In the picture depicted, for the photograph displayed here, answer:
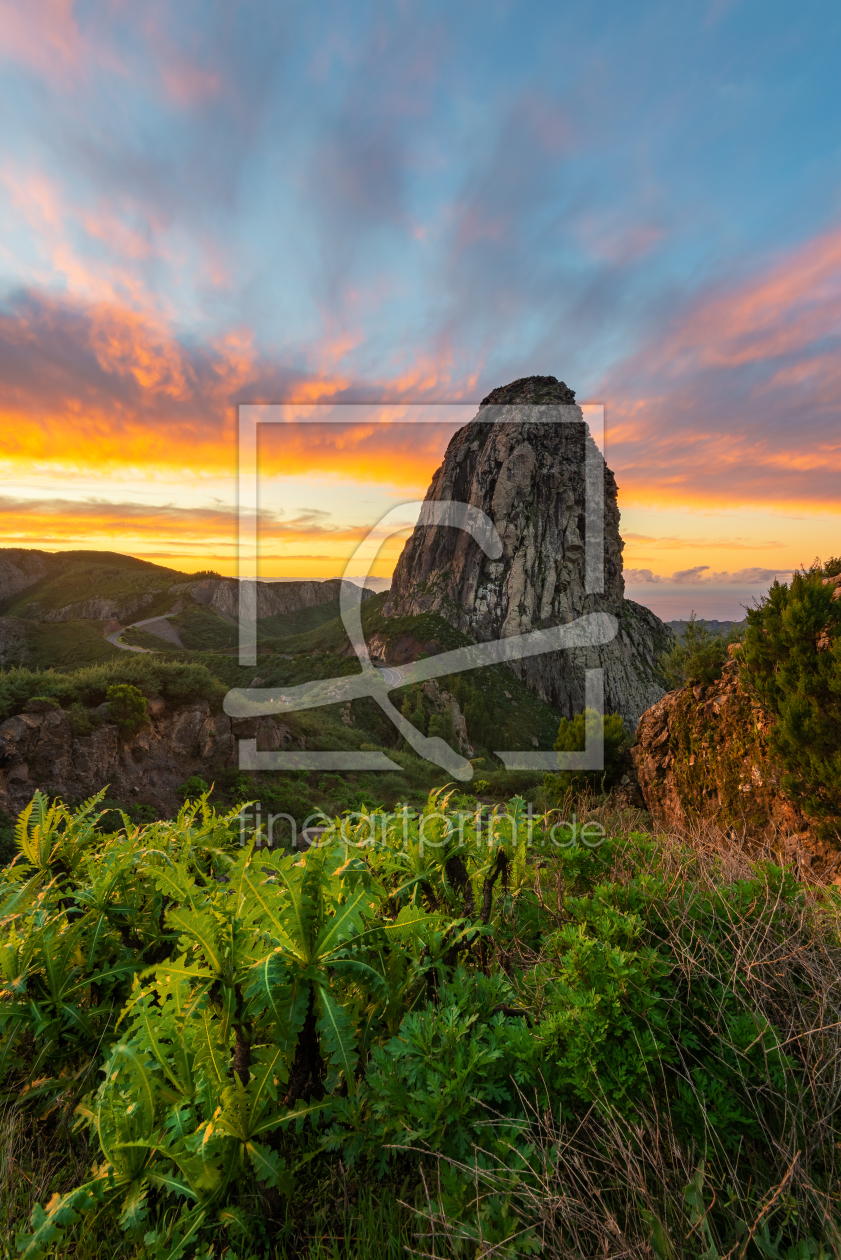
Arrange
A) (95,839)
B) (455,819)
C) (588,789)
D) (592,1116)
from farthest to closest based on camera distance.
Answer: (588,789) → (95,839) → (455,819) → (592,1116)

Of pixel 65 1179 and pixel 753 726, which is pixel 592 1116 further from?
pixel 753 726

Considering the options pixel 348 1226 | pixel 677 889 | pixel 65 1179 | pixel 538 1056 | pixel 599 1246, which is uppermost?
pixel 677 889

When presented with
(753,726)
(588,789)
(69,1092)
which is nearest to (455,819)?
(69,1092)

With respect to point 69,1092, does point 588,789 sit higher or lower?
lower

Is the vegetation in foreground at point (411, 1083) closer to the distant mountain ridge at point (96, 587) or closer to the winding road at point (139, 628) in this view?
the winding road at point (139, 628)

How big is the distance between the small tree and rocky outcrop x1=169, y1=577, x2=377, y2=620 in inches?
1882

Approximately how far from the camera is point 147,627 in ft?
163

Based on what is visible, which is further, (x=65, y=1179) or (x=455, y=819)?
(x=455, y=819)

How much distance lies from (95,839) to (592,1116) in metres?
3.10

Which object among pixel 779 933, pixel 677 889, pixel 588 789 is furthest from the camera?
pixel 588 789

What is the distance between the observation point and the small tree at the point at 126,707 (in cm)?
1205

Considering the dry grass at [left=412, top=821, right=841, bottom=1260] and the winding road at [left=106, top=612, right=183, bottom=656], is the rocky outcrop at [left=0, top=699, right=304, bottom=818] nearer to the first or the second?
the dry grass at [left=412, top=821, right=841, bottom=1260]

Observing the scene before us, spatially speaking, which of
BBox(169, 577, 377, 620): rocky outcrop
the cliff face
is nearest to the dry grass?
the cliff face
